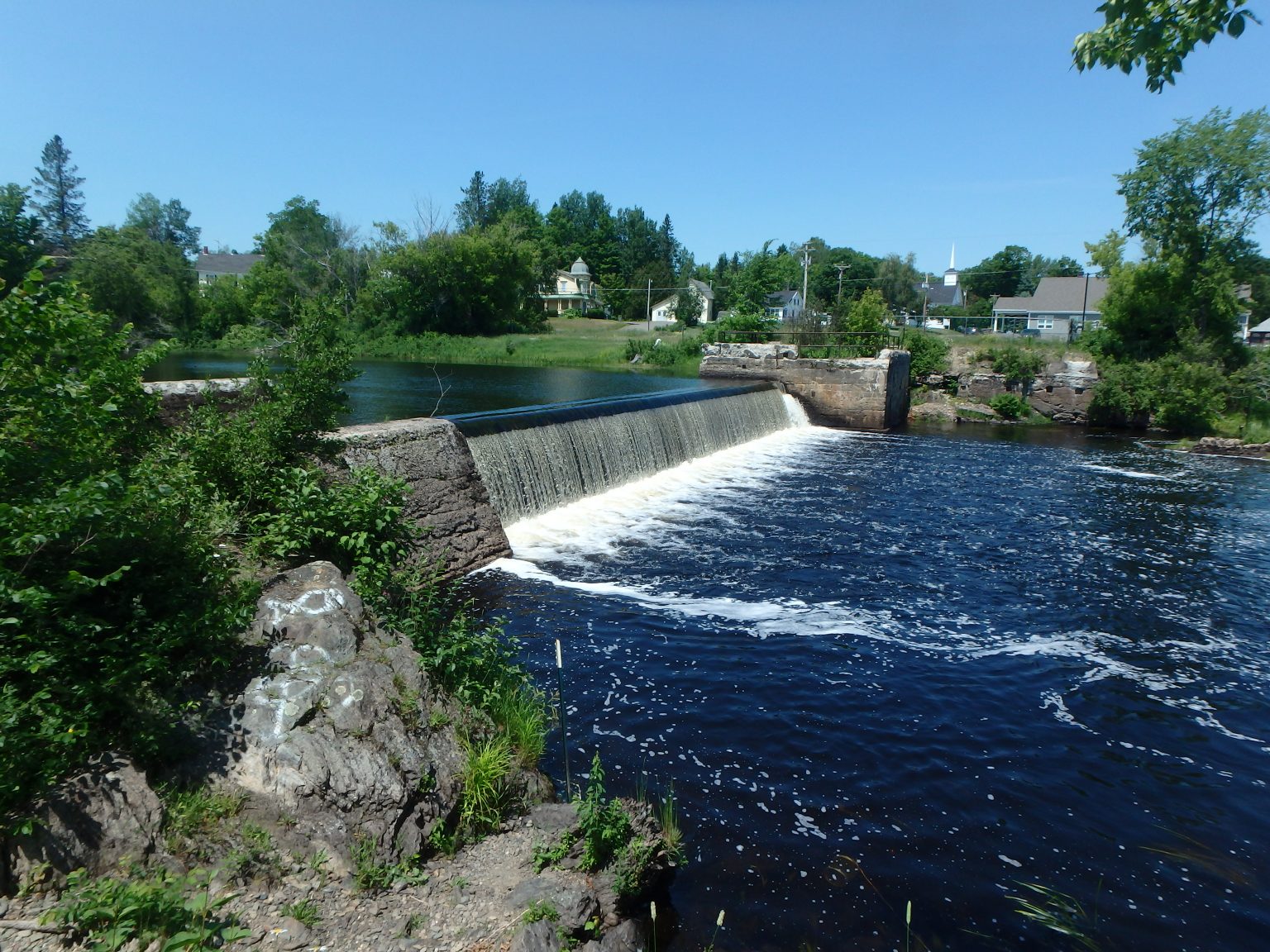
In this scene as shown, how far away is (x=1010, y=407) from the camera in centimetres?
2791

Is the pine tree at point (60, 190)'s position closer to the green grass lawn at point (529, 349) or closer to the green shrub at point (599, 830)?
the green grass lawn at point (529, 349)

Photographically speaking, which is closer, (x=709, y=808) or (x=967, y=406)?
(x=709, y=808)

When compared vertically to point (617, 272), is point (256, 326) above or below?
below

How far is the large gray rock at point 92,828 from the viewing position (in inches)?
122

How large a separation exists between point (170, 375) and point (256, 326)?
20.8 m

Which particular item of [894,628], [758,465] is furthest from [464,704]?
[758,465]

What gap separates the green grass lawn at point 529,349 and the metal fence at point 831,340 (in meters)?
7.45

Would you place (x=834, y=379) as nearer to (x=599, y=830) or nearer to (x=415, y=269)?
(x=599, y=830)

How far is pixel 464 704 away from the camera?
512 centimetres

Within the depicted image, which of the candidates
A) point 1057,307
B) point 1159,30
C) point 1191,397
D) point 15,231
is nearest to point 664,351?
point 1191,397

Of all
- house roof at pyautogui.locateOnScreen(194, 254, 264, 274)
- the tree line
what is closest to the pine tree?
the tree line

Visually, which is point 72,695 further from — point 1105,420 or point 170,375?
point 1105,420

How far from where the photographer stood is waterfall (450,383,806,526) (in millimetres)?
11516

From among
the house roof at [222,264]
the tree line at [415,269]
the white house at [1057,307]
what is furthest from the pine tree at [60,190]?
the white house at [1057,307]
